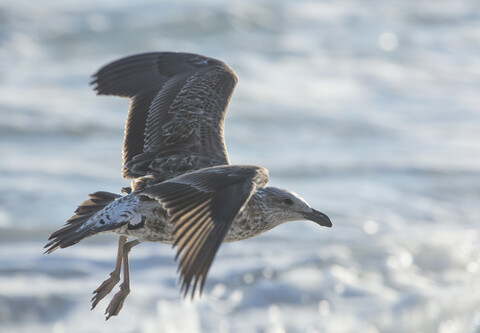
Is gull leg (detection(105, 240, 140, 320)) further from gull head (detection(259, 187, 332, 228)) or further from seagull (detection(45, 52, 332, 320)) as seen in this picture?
gull head (detection(259, 187, 332, 228))

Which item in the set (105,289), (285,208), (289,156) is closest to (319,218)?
(285,208)

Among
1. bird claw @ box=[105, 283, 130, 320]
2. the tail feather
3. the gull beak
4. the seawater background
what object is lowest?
the seawater background

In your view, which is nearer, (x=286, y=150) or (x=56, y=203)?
(x=56, y=203)

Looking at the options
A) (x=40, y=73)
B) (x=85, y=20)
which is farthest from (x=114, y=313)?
(x=85, y=20)

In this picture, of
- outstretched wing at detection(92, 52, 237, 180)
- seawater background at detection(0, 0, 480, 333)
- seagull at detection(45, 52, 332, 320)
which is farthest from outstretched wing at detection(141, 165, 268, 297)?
seawater background at detection(0, 0, 480, 333)

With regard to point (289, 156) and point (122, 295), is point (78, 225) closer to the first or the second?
point (122, 295)

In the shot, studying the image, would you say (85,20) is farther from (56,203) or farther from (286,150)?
(56,203)

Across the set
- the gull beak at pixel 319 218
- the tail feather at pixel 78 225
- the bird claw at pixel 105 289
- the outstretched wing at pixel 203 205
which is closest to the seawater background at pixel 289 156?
the bird claw at pixel 105 289

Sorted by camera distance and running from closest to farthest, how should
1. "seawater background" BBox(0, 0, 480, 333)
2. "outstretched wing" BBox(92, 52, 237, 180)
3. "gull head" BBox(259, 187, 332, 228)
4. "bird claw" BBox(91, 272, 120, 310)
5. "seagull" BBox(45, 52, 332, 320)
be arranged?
1. "seagull" BBox(45, 52, 332, 320)
2. "gull head" BBox(259, 187, 332, 228)
3. "bird claw" BBox(91, 272, 120, 310)
4. "outstretched wing" BBox(92, 52, 237, 180)
5. "seawater background" BBox(0, 0, 480, 333)

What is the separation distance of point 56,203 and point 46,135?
8.56 feet

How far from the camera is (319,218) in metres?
5.42

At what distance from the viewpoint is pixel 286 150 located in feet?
46.2

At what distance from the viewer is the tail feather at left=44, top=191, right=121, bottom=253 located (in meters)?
5.00

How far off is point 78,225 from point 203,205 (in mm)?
1001
